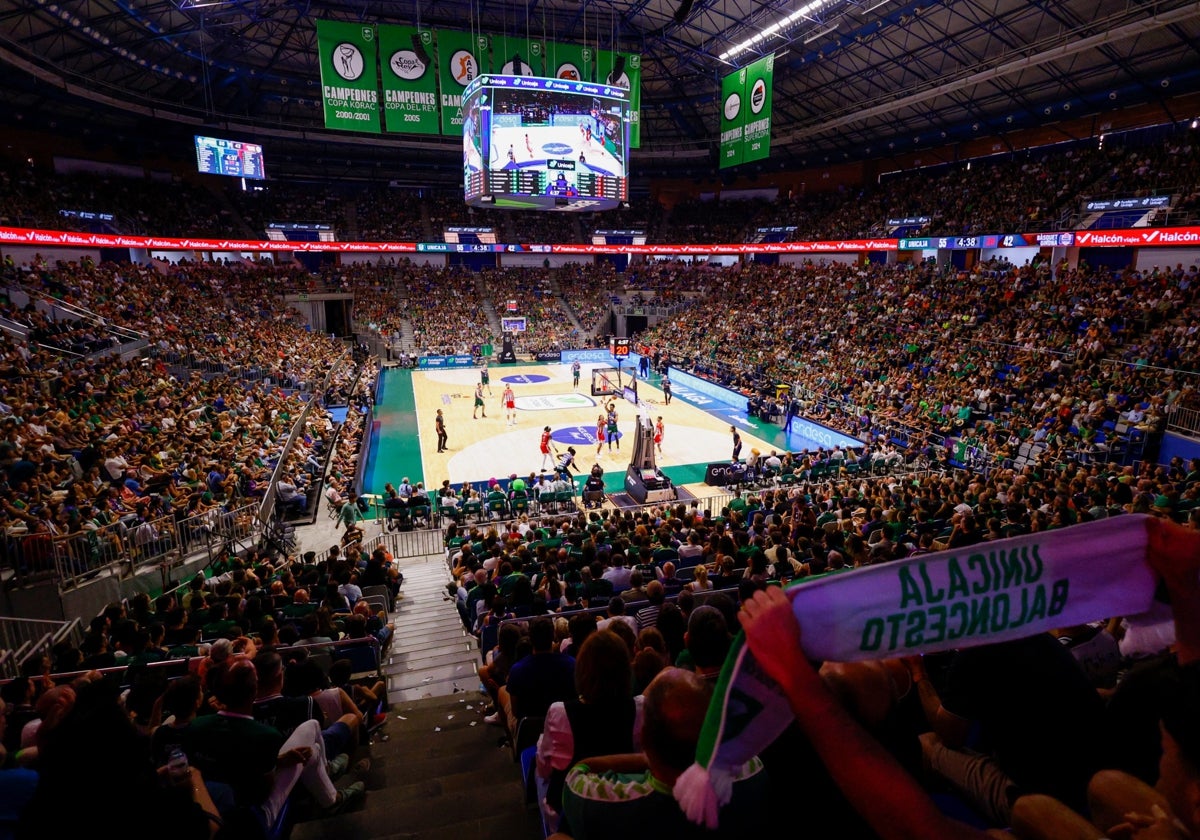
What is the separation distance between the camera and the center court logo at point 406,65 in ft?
76.1

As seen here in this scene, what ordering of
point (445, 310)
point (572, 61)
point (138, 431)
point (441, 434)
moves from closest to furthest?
point (138, 431), point (441, 434), point (572, 61), point (445, 310)

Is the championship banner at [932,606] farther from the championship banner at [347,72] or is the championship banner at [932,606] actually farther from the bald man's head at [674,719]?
the championship banner at [347,72]

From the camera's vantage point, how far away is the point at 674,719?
1.78 m

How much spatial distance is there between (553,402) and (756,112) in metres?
14.7

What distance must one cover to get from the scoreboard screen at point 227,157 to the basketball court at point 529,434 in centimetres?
1347

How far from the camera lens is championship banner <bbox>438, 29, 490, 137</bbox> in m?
23.6

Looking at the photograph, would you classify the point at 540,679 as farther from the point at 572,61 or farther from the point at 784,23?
the point at 784,23

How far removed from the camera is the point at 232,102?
128ft

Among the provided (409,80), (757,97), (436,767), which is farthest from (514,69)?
(436,767)

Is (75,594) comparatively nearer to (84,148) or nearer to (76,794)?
(76,794)

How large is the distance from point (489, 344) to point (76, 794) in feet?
140

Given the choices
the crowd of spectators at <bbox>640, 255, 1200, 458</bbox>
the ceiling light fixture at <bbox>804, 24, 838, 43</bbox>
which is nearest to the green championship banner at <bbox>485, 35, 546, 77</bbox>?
the ceiling light fixture at <bbox>804, 24, 838, 43</bbox>

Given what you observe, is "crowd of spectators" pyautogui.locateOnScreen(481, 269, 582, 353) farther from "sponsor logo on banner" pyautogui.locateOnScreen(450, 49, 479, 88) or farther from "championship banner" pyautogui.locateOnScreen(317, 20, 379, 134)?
"championship banner" pyautogui.locateOnScreen(317, 20, 379, 134)

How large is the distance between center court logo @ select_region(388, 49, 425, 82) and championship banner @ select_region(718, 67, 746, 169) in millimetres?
11813
